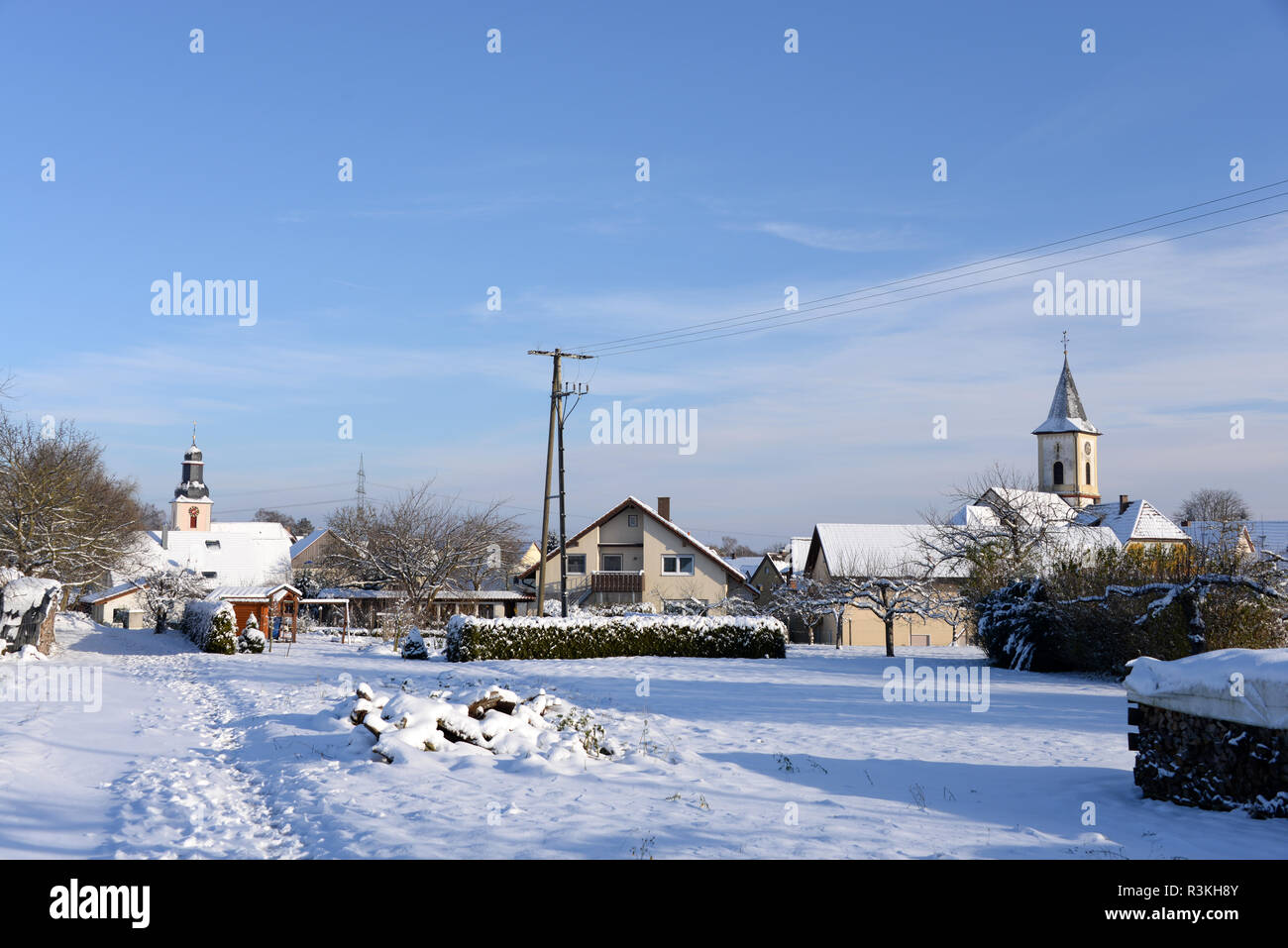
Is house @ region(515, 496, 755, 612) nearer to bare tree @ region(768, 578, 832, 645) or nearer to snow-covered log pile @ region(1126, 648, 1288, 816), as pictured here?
bare tree @ region(768, 578, 832, 645)

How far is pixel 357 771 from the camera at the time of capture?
402 inches

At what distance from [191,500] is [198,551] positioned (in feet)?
29.1

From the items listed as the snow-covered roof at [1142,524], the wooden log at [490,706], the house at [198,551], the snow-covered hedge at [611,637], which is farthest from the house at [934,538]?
the house at [198,551]

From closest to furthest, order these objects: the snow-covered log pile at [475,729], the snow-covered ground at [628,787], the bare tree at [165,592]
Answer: the snow-covered ground at [628,787], the snow-covered log pile at [475,729], the bare tree at [165,592]

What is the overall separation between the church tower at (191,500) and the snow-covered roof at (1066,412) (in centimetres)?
7378

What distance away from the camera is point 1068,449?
81.9m

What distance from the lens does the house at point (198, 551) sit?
220 feet

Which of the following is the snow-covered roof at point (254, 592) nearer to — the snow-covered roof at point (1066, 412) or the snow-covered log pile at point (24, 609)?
the snow-covered log pile at point (24, 609)

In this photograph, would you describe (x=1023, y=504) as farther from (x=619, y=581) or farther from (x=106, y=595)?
(x=106, y=595)

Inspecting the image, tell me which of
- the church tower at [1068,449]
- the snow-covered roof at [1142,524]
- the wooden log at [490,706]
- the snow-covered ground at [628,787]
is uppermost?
the church tower at [1068,449]

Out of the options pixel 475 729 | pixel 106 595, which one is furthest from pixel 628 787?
pixel 106 595
